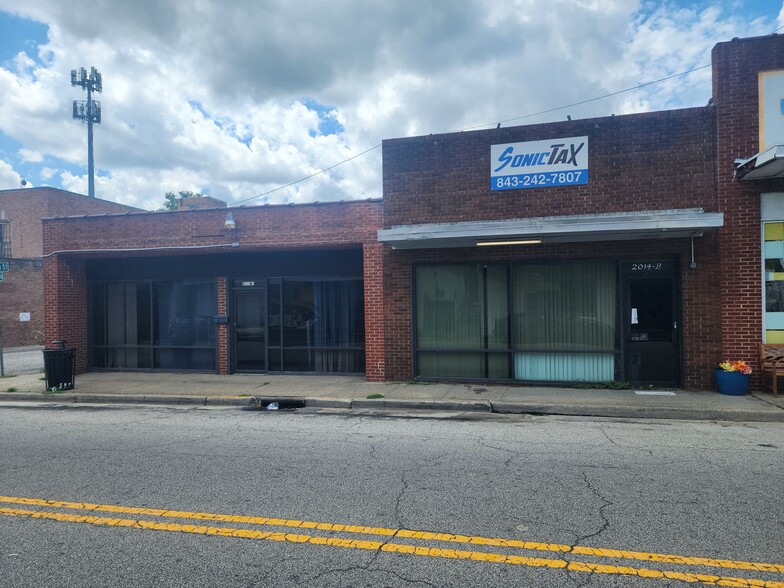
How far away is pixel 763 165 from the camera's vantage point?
9.09 metres

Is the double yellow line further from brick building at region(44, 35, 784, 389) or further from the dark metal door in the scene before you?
the dark metal door

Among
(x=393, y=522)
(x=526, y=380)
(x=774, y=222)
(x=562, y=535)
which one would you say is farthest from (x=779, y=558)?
(x=774, y=222)

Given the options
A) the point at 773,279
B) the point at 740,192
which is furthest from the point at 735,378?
the point at 740,192

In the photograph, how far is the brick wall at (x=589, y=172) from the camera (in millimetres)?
10453

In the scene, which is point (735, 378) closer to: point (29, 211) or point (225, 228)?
point (225, 228)

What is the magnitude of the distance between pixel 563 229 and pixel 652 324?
2.94 m

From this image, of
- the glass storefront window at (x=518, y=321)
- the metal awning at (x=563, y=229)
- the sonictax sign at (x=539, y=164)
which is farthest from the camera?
the glass storefront window at (x=518, y=321)

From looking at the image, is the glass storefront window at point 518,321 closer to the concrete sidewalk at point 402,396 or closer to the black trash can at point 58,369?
the concrete sidewalk at point 402,396

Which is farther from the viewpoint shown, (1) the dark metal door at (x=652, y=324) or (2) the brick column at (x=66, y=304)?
(2) the brick column at (x=66, y=304)

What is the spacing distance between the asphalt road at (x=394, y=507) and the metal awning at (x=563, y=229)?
3.49m

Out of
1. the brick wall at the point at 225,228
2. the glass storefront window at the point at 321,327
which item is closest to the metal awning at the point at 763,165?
the brick wall at the point at 225,228

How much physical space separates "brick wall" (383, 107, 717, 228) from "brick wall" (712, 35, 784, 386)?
0.97 feet

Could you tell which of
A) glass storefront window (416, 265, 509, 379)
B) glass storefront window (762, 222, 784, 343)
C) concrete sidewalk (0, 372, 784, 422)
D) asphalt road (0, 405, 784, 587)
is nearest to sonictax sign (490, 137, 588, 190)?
glass storefront window (416, 265, 509, 379)

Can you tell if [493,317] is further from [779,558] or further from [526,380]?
[779,558]
